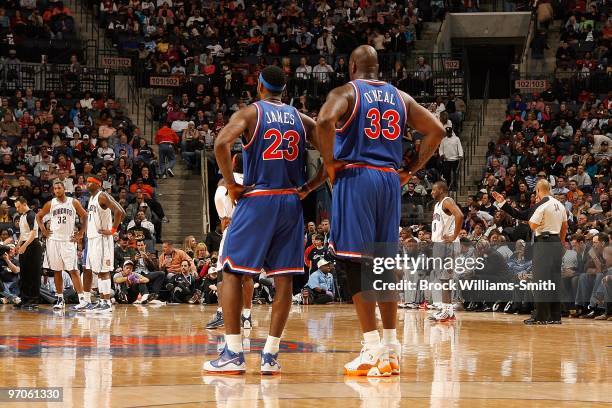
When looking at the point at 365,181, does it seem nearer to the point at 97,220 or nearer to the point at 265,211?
the point at 265,211

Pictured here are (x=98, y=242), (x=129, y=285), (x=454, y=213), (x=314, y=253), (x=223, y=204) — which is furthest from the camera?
(x=314, y=253)

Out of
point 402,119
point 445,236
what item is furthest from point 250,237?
point 445,236

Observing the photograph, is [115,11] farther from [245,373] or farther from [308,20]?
[245,373]

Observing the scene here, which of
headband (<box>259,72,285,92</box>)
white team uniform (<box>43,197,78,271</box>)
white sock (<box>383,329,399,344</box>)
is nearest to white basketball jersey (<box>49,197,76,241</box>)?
white team uniform (<box>43,197,78,271</box>)

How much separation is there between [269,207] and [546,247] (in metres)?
6.88

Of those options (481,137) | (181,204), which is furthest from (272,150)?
(481,137)

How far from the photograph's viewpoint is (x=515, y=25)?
29.0m

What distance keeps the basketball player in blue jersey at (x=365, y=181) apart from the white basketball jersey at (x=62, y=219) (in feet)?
29.4

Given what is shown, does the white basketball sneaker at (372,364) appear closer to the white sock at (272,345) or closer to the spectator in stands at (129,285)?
the white sock at (272,345)

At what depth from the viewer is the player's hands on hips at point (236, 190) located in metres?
7.32

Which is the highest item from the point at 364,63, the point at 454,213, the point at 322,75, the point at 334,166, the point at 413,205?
the point at 322,75

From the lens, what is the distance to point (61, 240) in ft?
51.1

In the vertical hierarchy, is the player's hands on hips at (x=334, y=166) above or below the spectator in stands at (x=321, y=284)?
above

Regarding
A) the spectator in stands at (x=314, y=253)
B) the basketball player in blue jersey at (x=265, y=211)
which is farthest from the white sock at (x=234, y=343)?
the spectator in stands at (x=314, y=253)
